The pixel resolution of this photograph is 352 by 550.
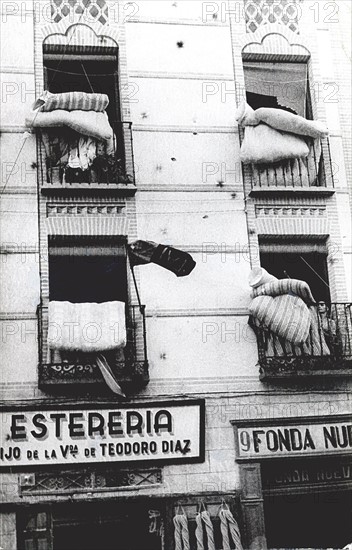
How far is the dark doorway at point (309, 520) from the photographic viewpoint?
13484mm

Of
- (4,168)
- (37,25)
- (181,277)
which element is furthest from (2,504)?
(37,25)

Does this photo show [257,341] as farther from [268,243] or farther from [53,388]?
[53,388]

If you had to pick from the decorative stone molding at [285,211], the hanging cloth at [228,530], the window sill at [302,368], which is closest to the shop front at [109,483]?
the hanging cloth at [228,530]

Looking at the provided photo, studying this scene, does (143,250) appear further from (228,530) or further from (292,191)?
(228,530)

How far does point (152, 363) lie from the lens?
13.8 metres

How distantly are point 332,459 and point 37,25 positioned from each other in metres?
8.76

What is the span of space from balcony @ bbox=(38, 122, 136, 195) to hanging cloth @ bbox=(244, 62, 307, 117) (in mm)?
2775

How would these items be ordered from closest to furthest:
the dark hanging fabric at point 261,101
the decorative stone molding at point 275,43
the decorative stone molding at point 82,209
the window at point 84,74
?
the decorative stone molding at point 82,209 → the window at point 84,74 → the dark hanging fabric at point 261,101 → the decorative stone molding at point 275,43

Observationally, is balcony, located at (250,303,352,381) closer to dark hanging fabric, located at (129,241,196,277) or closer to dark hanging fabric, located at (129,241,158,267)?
dark hanging fabric, located at (129,241,196,277)

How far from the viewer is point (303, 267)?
15.0 meters

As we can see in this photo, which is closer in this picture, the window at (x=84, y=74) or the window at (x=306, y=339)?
the window at (x=306, y=339)

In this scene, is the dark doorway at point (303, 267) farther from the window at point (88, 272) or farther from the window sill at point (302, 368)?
the window at point (88, 272)

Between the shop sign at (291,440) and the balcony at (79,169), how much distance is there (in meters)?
4.33

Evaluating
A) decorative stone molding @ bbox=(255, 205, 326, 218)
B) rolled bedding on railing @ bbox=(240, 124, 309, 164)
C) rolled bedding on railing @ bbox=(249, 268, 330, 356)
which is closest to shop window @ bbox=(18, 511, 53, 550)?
rolled bedding on railing @ bbox=(249, 268, 330, 356)
